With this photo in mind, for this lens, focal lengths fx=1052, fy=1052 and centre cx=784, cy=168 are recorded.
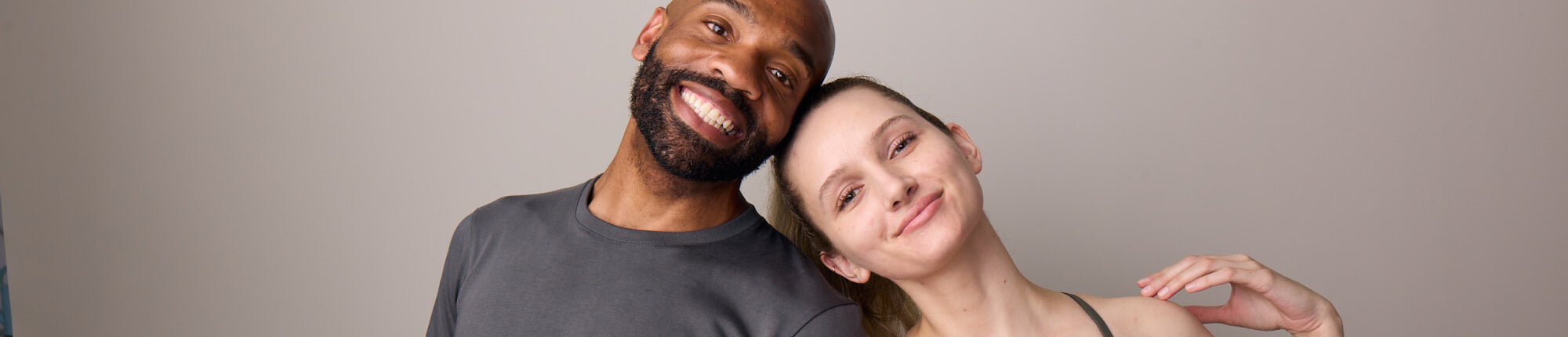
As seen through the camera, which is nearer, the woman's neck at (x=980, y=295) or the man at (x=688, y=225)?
the man at (x=688, y=225)

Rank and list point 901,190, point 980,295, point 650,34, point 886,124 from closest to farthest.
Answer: point 901,190
point 886,124
point 980,295
point 650,34

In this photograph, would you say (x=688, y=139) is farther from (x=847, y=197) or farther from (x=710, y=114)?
(x=847, y=197)

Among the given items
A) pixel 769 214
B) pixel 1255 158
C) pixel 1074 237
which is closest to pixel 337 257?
pixel 769 214

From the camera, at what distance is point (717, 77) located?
2176 millimetres

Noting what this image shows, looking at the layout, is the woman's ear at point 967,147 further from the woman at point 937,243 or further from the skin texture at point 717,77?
the skin texture at point 717,77

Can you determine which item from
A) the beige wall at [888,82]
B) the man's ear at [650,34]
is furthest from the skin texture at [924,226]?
the beige wall at [888,82]

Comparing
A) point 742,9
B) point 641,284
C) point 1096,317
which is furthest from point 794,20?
point 1096,317

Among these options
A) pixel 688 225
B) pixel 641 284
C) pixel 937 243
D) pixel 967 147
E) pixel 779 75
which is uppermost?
pixel 779 75

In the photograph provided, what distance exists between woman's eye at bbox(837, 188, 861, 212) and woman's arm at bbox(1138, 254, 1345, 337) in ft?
2.09

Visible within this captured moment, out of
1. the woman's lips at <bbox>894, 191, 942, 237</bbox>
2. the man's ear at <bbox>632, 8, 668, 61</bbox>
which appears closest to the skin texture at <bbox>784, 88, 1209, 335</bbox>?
the woman's lips at <bbox>894, 191, 942, 237</bbox>

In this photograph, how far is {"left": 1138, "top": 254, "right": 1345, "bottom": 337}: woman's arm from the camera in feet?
7.37

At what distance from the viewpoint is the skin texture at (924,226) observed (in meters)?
2.15

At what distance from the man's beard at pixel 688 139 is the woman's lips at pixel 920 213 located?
34 centimetres

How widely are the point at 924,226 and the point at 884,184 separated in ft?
0.38
